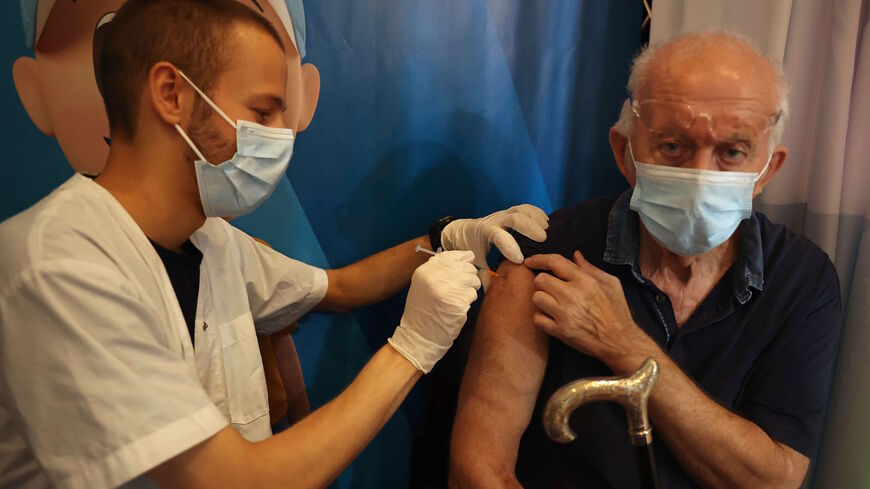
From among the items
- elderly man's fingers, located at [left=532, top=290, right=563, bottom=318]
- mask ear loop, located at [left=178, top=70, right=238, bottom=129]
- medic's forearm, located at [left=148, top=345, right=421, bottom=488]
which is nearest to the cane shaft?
elderly man's fingers, located at [left=532, top=290, right=563, bottom=318]

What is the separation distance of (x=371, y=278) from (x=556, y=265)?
0.52 m

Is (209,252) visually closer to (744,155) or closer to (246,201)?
(246,201)

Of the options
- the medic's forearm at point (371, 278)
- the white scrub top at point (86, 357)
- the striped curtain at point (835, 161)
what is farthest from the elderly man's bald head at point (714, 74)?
the white scrub top at point (86, 357)

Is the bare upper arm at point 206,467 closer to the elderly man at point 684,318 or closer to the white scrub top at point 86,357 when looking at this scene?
the white scrub top at point 86,357

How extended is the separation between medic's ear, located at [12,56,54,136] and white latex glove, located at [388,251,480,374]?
0.83 metres

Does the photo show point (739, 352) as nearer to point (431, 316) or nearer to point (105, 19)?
point (431, 316)

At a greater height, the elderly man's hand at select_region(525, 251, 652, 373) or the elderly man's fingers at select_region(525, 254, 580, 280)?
the elderly man's fingers at select_region(525, 254, 580, 280)

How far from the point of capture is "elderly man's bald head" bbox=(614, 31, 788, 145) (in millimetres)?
1341

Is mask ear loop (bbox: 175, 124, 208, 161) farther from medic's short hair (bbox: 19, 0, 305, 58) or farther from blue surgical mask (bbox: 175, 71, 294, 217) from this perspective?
medic's short hair (bbox: 19, 0, 305, 58)

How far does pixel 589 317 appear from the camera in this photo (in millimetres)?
1350

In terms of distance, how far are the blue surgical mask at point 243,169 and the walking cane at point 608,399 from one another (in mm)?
691

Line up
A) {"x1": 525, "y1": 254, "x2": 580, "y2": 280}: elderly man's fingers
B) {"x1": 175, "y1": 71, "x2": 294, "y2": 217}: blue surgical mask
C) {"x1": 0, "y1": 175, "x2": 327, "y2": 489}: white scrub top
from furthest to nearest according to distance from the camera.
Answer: {"x1": 525, "y1": 254, "x2": 580, "y2": 280}: elderly man's fingers → {"x1": 175, "y1": 71, "x2": 294, "y2": 217}: blue surgical mask → {"x1": 0, "y1": 175, "x2": 327, "y2": 489}: white scrub top

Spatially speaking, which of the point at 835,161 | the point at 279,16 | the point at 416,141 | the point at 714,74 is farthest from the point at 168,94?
the point at 835,161

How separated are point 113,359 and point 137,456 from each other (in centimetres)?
15
